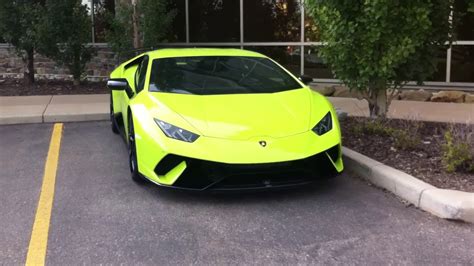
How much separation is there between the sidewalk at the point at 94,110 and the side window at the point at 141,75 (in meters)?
2.55

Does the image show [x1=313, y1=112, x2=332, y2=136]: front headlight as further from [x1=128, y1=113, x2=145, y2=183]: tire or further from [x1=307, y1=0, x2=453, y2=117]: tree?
[x1=128, y1=113, x2=145, y2=183]: tire

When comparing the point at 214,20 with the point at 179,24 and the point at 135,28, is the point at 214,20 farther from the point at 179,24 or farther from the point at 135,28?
the point at 135,28

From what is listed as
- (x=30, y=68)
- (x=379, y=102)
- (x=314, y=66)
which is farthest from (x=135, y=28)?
(x=379, y=102)

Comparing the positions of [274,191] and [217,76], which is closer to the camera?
[274,191]

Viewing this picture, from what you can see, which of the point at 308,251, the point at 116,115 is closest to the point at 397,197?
the point at 308,251

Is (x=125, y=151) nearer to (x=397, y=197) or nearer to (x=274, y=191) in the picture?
(x=274, y=191)

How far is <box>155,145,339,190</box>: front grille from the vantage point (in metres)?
4.53

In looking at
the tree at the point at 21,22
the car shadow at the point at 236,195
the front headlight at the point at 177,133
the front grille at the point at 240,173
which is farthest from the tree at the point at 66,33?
the front grille at the point at 240,173

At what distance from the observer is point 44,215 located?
452 cm

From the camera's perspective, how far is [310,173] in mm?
4789

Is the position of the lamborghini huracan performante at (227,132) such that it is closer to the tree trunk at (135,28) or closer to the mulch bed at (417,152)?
the mulch bed at (417,152)

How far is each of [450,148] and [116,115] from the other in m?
4.23

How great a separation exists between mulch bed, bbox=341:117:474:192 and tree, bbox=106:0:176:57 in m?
5.19

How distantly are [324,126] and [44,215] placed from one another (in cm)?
258
